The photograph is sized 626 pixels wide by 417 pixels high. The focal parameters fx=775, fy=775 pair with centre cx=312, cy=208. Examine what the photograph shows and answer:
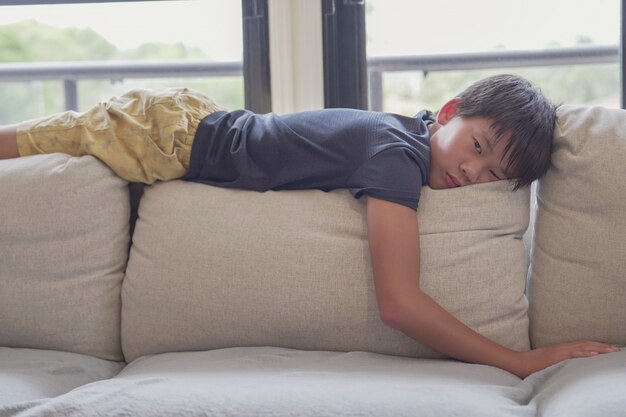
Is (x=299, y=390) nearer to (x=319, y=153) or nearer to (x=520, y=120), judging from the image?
(x=319, y=153)

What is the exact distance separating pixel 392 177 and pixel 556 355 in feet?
1.49

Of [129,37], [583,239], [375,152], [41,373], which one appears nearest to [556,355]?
[583,239]

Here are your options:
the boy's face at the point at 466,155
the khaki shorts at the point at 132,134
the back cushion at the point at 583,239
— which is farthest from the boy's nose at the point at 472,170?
the khaki shorts at the point at 132,134

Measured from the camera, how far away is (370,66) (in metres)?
2.34

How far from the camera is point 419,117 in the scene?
5.79 feet

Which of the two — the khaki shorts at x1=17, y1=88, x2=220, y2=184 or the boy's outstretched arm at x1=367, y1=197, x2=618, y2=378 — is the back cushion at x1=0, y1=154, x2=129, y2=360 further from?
the boy's outstretched arm at x1=367, y1=197, x2=618, y2=378

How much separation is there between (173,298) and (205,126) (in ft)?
1.35

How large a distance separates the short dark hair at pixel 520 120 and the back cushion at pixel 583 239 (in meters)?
0.05

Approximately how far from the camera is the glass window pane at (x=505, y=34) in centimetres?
224

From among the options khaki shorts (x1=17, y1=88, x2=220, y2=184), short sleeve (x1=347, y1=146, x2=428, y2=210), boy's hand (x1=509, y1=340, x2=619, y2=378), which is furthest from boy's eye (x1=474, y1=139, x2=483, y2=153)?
khaki shorts (x1=17, y1=88, x2=220, y2=184)

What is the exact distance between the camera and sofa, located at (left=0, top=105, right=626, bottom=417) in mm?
1491

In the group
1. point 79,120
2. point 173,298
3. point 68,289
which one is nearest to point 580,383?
point 173,298

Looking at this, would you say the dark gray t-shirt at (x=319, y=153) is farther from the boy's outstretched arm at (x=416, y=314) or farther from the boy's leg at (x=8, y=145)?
the boy's leg at (x=8, y=145)

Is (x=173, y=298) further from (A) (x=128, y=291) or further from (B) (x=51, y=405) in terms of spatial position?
(B) (x=51, y=405)
